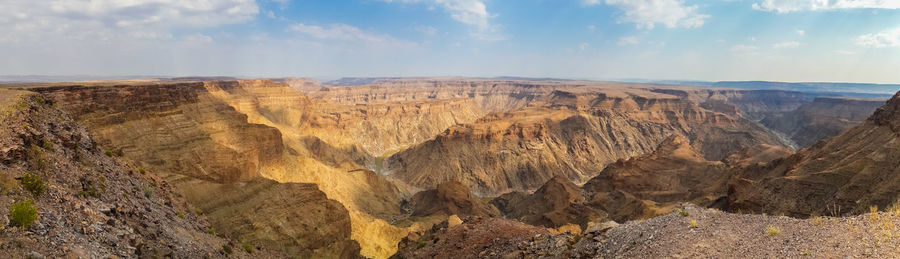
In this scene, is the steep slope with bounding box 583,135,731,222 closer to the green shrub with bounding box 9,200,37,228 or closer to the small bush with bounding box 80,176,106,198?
the small bush with bounding box 80,176,106,198

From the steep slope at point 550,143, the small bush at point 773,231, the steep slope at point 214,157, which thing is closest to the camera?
the small bush at point 773,231

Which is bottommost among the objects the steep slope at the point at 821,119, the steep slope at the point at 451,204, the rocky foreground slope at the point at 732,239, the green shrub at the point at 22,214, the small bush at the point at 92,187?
the steep slope at the point at 451,204

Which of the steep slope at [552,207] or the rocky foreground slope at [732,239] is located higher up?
A: the rocky foreground slope at [732,239]

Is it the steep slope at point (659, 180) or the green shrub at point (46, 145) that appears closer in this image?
the green shrub at point (46, 145)

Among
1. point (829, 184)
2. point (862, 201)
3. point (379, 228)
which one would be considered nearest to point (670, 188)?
point (829, 184)

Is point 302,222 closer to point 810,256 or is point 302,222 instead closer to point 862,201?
point 810,256

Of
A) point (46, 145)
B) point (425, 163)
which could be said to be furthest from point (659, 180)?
point (46, 145)

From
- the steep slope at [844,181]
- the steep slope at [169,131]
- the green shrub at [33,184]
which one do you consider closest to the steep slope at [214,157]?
the steep slope at [169,131]

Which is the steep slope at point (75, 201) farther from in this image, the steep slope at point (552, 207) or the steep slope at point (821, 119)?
the steep slope at point (821, 119)
